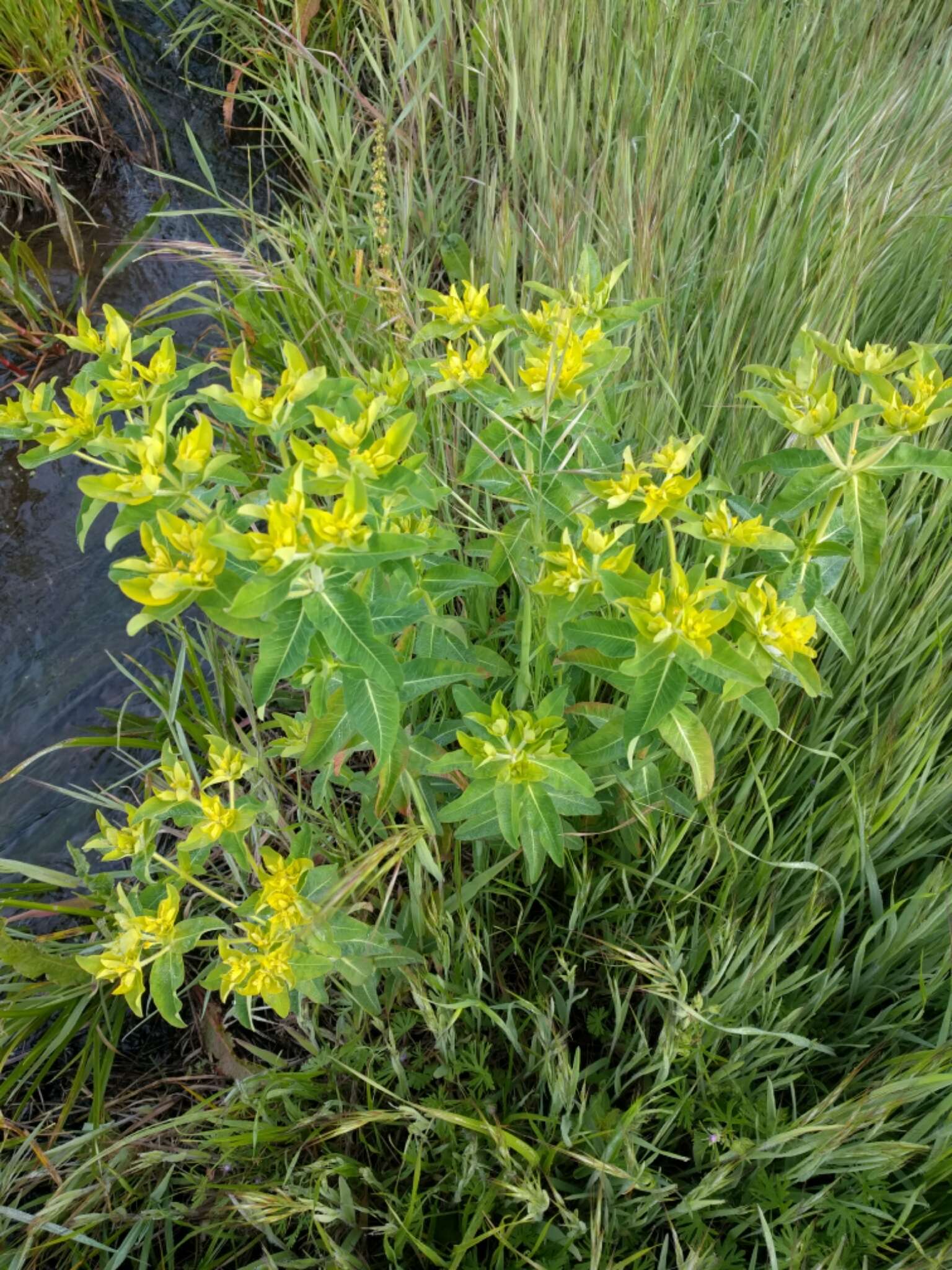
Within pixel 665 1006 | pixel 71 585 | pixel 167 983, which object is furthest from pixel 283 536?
pixel 71 585

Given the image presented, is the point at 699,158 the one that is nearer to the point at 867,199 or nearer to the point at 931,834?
the point at 867,199

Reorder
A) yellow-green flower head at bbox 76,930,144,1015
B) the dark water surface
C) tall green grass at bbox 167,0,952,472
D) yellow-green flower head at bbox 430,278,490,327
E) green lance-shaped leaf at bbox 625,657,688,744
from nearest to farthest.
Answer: green lance-shaped leaf at bbox 625,657,688,744 < yellow-green flower head at bbox 76,930,144,1015 < yellow-green flower head at bbox 430,278,490,327 < tall green grass at bbox 167,0,952,472 < the dark water surface

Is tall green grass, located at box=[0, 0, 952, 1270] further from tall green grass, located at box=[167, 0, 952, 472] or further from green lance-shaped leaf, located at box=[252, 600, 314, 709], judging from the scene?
green lance-shaped leaf, located at box=[252, 600, 314, 709]

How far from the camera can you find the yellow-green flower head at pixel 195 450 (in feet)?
3.22

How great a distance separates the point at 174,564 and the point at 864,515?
2.88 ft

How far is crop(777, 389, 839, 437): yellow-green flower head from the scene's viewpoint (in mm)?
1048

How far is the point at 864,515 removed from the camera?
1.08 m

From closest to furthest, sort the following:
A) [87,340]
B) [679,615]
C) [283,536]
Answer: [283,536] → [679,615] → [87,340]

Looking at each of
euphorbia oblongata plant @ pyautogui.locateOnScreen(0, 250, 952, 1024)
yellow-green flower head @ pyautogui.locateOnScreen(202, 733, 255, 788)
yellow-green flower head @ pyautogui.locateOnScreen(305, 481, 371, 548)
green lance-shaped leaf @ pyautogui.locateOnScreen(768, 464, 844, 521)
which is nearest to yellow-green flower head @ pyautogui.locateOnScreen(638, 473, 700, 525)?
euphorbia oblongata plant @ pyautogui.locateOnScreen(0, 250, 952, 1024)

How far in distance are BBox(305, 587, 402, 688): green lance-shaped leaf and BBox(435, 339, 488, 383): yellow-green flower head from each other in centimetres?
41

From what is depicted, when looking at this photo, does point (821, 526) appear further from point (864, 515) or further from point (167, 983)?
point (167, 983)

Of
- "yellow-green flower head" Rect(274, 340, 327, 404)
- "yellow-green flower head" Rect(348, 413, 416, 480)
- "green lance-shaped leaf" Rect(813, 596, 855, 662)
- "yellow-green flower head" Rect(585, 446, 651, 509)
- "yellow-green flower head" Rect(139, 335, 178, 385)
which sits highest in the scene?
"yellow-green flower head" Rect(274, 340, 327, 404)

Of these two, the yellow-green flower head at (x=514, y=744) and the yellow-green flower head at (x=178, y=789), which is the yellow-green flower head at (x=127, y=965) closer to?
the yellow-green flower head at (x=178, y=789)

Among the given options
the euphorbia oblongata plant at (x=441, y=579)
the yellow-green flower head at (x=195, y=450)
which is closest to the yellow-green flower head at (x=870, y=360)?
the euphorbia oblongata plant at (x=441, y=579)
